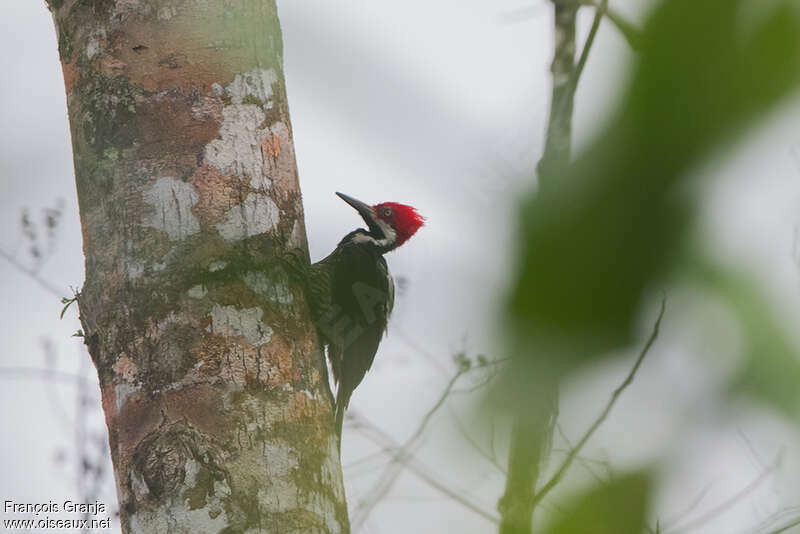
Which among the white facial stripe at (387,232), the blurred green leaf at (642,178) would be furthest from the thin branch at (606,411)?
the white facial stripe at (387,232)

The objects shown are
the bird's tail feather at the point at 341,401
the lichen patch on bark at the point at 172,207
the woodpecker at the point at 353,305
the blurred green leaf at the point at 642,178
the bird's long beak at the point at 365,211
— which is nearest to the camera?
the blurred green leaf at the point at 642,178

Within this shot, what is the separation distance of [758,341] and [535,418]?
15 cm

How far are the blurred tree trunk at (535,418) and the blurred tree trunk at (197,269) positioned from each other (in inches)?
53.8

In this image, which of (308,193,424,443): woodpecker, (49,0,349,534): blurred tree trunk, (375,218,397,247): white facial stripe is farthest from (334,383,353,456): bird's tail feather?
(375,218,397,247): white facial stripe

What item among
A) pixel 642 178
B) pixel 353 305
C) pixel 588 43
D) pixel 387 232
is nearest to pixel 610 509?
pixel 642 178

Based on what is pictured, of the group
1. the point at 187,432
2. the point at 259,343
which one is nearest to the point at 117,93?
the point at 259,343

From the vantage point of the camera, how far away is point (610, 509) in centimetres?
53

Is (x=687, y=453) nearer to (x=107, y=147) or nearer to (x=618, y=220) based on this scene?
(x=618, y=220)

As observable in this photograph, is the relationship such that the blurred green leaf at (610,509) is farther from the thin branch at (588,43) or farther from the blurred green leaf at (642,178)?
the thin branch at (588,43)

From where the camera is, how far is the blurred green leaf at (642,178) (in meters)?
0.47

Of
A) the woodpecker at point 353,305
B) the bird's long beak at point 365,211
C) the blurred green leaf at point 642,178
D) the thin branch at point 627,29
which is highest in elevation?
the thin branch at point 627,29

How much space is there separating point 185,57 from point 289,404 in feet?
3.39

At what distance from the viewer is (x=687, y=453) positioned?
1.69 feet

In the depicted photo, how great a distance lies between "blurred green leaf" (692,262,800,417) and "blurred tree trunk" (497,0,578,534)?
111 millimetres
